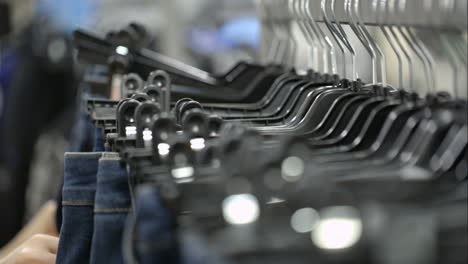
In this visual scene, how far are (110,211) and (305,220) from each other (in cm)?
40

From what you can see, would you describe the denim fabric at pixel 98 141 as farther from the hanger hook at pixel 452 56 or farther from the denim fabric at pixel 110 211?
the hanger hook at pixel 452 56

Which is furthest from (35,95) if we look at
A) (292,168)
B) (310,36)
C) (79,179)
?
(292,168)

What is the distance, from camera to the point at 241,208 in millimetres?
928

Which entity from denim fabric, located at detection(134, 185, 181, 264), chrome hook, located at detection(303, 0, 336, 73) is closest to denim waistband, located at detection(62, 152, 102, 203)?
denim fabric, located at detection(134, 185, 181, 264)

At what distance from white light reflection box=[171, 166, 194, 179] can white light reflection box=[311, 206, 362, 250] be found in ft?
0.84

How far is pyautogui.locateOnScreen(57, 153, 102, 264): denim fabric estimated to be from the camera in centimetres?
137

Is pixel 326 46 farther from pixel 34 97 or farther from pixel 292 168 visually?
pixel 34 97

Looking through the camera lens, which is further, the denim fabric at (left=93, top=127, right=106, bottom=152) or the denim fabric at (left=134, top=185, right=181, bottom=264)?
the denim fabric at (left=93, top=127, right=106, bottom=152)

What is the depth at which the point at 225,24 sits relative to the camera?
775 centimetres

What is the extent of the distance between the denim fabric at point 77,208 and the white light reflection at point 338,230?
63 centimetres

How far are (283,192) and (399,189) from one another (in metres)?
0.14

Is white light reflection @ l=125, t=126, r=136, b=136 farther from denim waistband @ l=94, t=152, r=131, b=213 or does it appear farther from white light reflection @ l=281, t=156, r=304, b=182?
white light reflection @ l=281, t=156, r=304, b=182

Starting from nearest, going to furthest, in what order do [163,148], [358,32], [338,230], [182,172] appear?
1. [338,230]
2. [182,172]
3. [163,148]
4. [358,32]

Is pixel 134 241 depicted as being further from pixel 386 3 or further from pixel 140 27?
pixel 140 27
